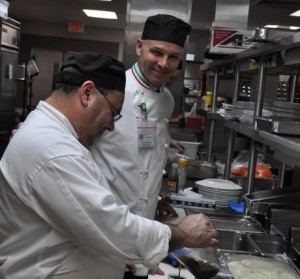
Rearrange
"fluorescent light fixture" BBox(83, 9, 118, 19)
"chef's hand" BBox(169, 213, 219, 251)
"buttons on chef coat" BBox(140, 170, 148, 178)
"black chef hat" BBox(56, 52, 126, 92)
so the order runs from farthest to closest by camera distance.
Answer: "fluorescent light fixture" BBox(83, 9, 118, 19) → "buttons on chef coat" BBox(140, 170, 148, 178) → "chef's hand" BBox(169, 213, 219, 251) → "black chef hat" BBox(56, 52, 126, 92)

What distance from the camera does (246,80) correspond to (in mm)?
4527

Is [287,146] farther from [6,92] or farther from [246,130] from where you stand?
[6,92]

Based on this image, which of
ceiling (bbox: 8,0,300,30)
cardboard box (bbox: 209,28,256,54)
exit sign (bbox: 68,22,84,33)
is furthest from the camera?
exit sign (bbox: 68,22,84,33)

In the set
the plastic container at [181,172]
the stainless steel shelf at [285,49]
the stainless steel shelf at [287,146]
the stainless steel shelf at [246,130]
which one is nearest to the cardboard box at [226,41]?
the stainless steel shelf at [246,130]

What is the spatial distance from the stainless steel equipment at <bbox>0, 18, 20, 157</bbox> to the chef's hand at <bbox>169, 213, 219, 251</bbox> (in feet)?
14.1

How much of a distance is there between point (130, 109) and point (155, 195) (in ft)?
1.51

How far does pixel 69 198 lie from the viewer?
1209 millimetres

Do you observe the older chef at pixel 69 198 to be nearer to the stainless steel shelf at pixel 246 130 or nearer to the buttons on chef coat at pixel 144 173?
the buttons on chef coat at pixel 144 173

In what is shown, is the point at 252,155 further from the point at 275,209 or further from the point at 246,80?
the point at 246,80

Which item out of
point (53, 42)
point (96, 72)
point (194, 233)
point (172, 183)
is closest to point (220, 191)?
point (172, 183)

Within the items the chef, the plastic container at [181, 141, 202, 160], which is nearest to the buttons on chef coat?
the chef

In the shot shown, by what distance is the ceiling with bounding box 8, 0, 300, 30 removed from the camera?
8.16 meters

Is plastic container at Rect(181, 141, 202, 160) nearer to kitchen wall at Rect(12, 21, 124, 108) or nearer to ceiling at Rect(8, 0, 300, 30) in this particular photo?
ceiling at Rect(8, 0, 300, 30)

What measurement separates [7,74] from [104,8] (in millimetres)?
4096
